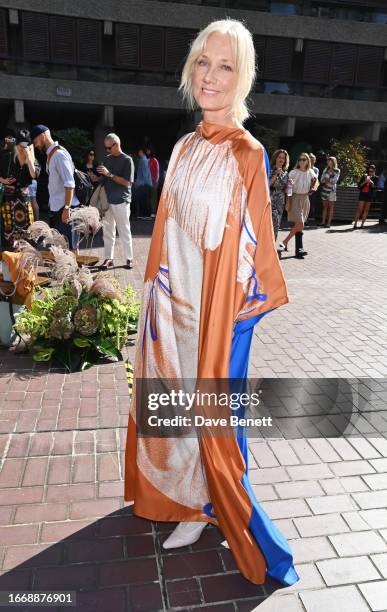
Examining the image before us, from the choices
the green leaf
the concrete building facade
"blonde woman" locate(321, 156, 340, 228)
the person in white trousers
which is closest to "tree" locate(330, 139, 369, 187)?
"blonde woman" locate(321, 156, 340, 228)

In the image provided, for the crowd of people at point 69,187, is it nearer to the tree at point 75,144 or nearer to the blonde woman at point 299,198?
the blonde woman at point 299,198

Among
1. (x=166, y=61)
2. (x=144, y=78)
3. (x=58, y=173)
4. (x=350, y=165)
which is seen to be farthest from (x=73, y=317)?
(x=166, y=61)

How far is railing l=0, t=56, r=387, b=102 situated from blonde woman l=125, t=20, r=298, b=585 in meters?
19.0

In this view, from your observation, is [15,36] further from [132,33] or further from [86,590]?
[86,590]

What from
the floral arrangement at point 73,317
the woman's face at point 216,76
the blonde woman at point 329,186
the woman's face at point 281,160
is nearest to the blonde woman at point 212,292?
the woman's face at point 216,76

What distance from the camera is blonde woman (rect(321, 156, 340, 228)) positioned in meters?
13.4

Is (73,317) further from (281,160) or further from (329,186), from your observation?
(329,186)

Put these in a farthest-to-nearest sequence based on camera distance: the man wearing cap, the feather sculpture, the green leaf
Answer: the man wearing cap, the green leaf, the feather sculpture

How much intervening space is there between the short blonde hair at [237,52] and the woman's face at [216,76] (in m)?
0.02

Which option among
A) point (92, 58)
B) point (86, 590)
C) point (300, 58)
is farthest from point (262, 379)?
point (300, 58)

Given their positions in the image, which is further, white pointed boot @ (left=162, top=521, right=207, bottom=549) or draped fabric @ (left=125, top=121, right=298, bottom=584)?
white pointed boot @ (left=162, top=521, right=207, bottom=549)

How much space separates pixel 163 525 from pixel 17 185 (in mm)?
5997

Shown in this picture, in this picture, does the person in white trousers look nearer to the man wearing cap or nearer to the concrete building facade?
the man wearing cap

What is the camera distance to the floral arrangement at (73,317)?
4516 millimetres
